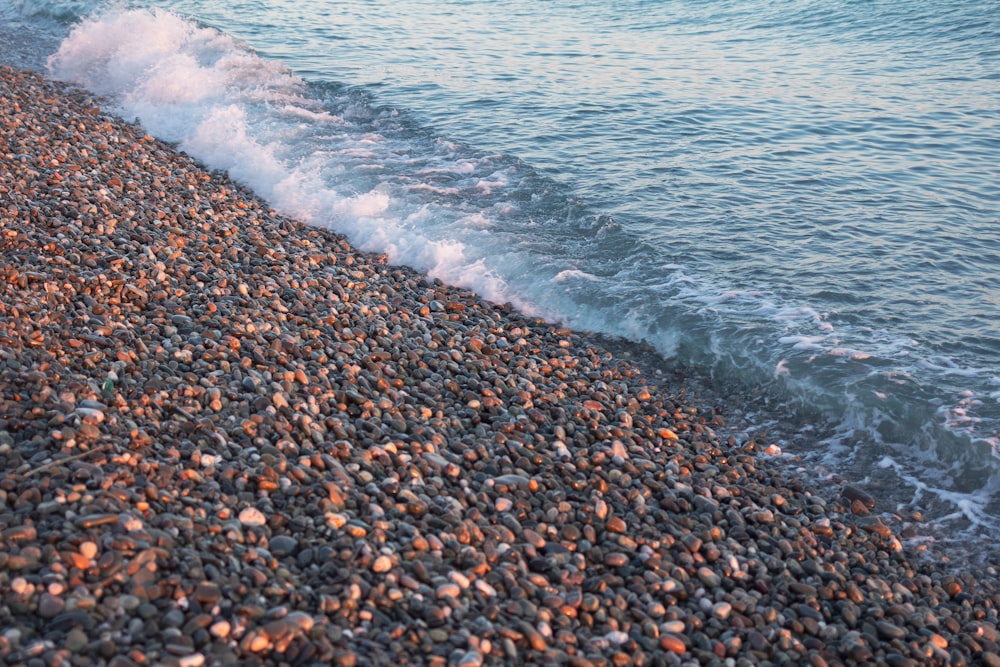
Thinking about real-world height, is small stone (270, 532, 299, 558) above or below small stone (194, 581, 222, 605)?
below

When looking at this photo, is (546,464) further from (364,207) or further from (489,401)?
(364,207)

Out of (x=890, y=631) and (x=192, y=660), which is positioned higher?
(x=192, y=660)

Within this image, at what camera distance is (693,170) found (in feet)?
45.6

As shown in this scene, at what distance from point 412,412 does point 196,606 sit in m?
2.65

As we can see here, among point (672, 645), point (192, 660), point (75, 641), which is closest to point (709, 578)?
point (672, 645)

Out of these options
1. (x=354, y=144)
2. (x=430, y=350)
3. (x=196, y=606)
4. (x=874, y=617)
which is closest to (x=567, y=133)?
(x=354, y=144)

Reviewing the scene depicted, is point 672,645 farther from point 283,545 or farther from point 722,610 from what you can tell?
point 283,545

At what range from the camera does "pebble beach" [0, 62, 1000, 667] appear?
4.32m

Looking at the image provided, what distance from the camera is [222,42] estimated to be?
839 inches

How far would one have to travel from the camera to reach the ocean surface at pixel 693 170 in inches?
335

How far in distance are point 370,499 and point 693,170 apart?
1013cm

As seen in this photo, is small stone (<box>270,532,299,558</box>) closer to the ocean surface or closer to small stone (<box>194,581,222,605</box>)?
small stone (<box>194,581,222,605</box>)

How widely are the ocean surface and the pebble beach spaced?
1263 millimetres

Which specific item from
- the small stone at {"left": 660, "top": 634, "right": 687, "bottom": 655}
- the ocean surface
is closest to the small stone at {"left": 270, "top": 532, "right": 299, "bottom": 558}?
the small stone at {"left": 660, "top": 634, "right": 687, "bottom": 655}
